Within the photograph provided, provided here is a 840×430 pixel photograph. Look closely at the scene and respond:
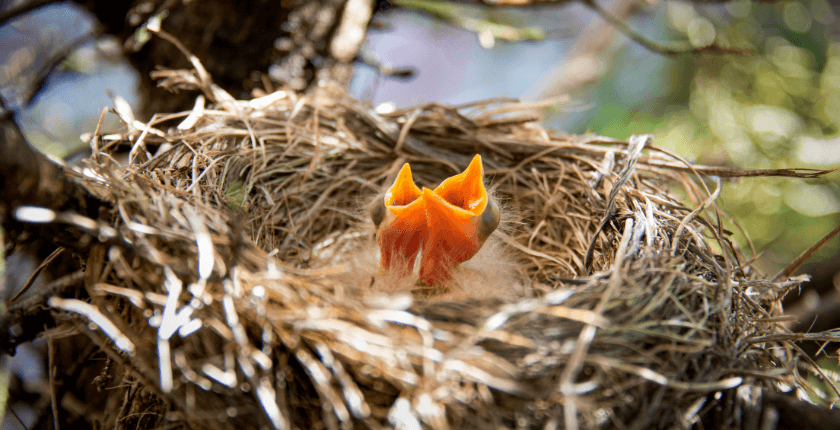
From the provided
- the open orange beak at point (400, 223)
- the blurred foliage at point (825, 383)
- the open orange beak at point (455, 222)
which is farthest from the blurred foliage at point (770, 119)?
the open orange beak at point (400, 223)

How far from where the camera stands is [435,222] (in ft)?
3.81

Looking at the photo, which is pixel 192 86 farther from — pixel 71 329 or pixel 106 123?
pixel 106 123

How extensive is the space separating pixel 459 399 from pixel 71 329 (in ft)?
2.13

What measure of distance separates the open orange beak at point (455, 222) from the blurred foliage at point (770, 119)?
3.36 ft

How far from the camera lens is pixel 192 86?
4.32ft

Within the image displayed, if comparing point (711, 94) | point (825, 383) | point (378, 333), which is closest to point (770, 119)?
point (711, 94)

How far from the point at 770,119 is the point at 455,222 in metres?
1.90

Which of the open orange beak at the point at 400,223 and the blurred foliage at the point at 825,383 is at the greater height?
the open orange beak at the point at 400,223

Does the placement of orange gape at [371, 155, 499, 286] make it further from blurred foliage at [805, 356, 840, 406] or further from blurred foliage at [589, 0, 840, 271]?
blurred foliage at [589, 0, 840, 271]

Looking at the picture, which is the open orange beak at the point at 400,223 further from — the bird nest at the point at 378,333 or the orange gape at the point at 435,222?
the bird nest at the point at 378,333

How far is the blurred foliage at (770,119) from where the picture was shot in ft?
6.81

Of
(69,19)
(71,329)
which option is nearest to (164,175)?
(71,329)

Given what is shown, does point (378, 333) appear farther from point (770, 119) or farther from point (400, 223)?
point (770, 119)

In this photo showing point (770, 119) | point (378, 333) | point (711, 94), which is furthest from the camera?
point (711, 94)
